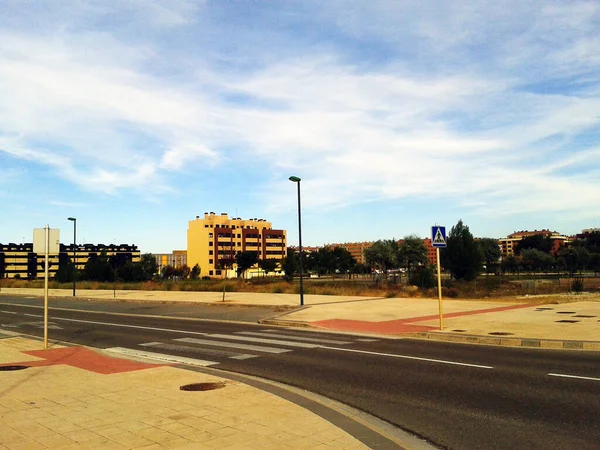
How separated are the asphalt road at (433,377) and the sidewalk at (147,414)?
4.28 feet

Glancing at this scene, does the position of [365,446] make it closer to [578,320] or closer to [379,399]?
[379,399]

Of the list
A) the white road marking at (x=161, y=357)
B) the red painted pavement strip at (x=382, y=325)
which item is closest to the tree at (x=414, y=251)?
the red painted pavement strip at (x=382, y=325)

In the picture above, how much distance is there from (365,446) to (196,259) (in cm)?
15369

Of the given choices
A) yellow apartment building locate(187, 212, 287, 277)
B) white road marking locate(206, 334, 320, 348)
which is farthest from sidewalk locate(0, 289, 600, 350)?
yellow apartment building locate(187, 212, 287, 277)

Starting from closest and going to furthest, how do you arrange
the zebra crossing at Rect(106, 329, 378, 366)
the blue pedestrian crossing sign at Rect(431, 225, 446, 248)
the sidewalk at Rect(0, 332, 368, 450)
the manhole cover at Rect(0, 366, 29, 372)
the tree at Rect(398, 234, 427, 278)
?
the sidewalk at Rect(0, 332, 368, 450) < the manhole cover at Rect(0, 366, 29, 372) < the zebra crossing at Rect(106, 329, 378, 366) < the blue pedestrian crossing sign at Rect(431, 225, 446, 248) < the tree at Rect(398, 234, 427, 278)

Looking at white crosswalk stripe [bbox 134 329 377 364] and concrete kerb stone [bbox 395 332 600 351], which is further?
white crosswalk stripe [bbox 134 329 377 364]

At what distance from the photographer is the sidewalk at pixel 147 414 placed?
5516 mm

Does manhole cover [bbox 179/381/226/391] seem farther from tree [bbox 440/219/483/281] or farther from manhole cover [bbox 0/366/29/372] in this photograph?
tree [bbox 440/219/483/281]

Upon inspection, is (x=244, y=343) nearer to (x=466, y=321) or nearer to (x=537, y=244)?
(x=466, y=321)

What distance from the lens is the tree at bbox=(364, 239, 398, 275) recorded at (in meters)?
103

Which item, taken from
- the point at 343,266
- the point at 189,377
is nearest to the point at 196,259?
the point at 343,266

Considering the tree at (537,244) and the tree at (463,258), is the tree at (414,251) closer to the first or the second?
the tree at (463,258)

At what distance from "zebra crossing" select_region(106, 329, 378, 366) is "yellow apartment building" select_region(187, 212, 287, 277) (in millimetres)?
128084

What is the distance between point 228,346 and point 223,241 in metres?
141
